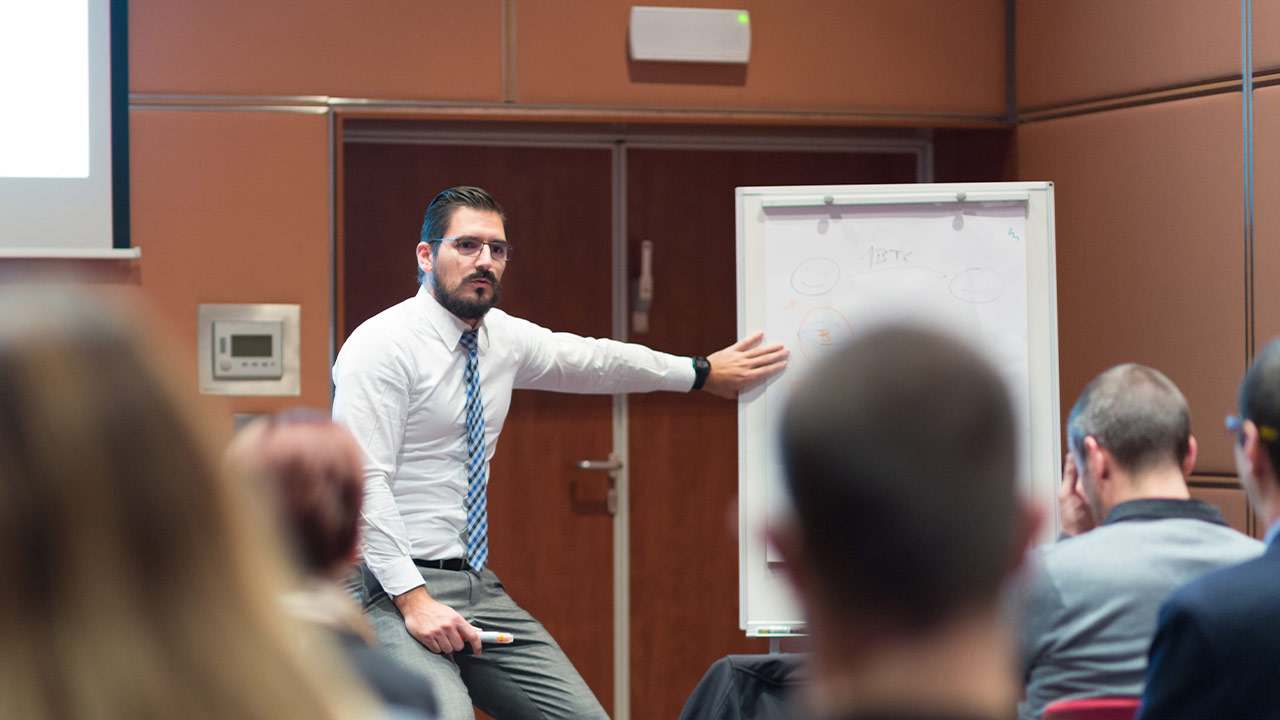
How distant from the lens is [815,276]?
9.19ft

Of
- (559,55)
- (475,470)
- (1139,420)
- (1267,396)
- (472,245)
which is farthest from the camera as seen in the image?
(559,55)

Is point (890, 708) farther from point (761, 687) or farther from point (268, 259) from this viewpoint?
point (268, 259)

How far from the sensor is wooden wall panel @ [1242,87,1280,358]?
2865mm

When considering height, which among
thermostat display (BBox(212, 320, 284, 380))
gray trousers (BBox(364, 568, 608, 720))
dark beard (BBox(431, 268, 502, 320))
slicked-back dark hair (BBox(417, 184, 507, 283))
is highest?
slicked-back dark hair (BBox(417, 184, 507, 283))

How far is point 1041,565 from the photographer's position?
5.73ft

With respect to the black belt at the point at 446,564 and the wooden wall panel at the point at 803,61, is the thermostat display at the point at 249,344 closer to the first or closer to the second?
the black belt at the point at 446,564

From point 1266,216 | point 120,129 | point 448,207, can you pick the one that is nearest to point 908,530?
point 448,207

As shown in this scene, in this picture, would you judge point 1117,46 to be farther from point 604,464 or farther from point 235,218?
point 235,218

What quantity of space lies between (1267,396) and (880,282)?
4.20 feet

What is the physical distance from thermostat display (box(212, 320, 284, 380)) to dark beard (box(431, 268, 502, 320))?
70 cm

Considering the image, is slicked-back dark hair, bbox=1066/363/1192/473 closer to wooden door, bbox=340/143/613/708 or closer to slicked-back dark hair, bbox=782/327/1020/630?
slicked-back dark hair, bbox=782/327/1020/630

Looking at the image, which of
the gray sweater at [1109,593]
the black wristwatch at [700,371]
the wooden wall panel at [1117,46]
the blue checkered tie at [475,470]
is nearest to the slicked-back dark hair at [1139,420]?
the gray sweater at [1109,593]

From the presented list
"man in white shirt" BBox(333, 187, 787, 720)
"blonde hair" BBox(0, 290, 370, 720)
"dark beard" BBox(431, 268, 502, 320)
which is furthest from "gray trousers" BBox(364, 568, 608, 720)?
"blonde hair" BBox(0, 290, 370, 720)

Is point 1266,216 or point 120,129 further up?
point 120,129
